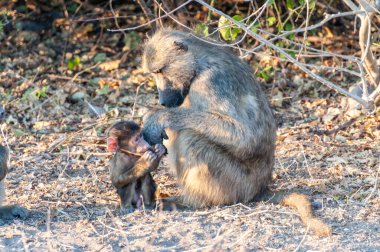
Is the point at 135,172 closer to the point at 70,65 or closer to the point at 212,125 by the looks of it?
the point at 212,125

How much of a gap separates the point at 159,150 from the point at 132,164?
257mm

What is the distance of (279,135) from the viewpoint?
688 cm

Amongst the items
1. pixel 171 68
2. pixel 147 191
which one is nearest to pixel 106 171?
pixel 147 191

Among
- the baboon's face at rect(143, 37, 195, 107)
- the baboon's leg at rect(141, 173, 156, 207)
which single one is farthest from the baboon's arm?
the baboon's face at rect(143, 37, 195, 107)

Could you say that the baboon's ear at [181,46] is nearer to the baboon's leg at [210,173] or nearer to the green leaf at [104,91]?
the baboon's leg at [210,173]

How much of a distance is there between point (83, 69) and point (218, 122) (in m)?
3.88

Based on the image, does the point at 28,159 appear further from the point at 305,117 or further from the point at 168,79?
the point at 305,117

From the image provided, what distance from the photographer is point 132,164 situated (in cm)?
527

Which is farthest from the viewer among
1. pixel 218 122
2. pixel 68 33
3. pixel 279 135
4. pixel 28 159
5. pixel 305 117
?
pixel 68 33

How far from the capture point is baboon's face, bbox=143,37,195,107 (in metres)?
5.30

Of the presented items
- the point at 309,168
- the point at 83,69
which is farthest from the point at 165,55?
the point at 83,69

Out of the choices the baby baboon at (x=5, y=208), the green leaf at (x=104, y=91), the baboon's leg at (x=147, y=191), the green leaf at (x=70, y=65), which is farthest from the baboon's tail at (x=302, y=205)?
the green leaf at (x=70, y=65)

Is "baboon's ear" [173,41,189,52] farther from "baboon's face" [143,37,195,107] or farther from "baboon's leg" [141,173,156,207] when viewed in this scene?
"baboon's leg" [141,173,156,207]

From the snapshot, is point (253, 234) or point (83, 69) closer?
point (253, 234)
